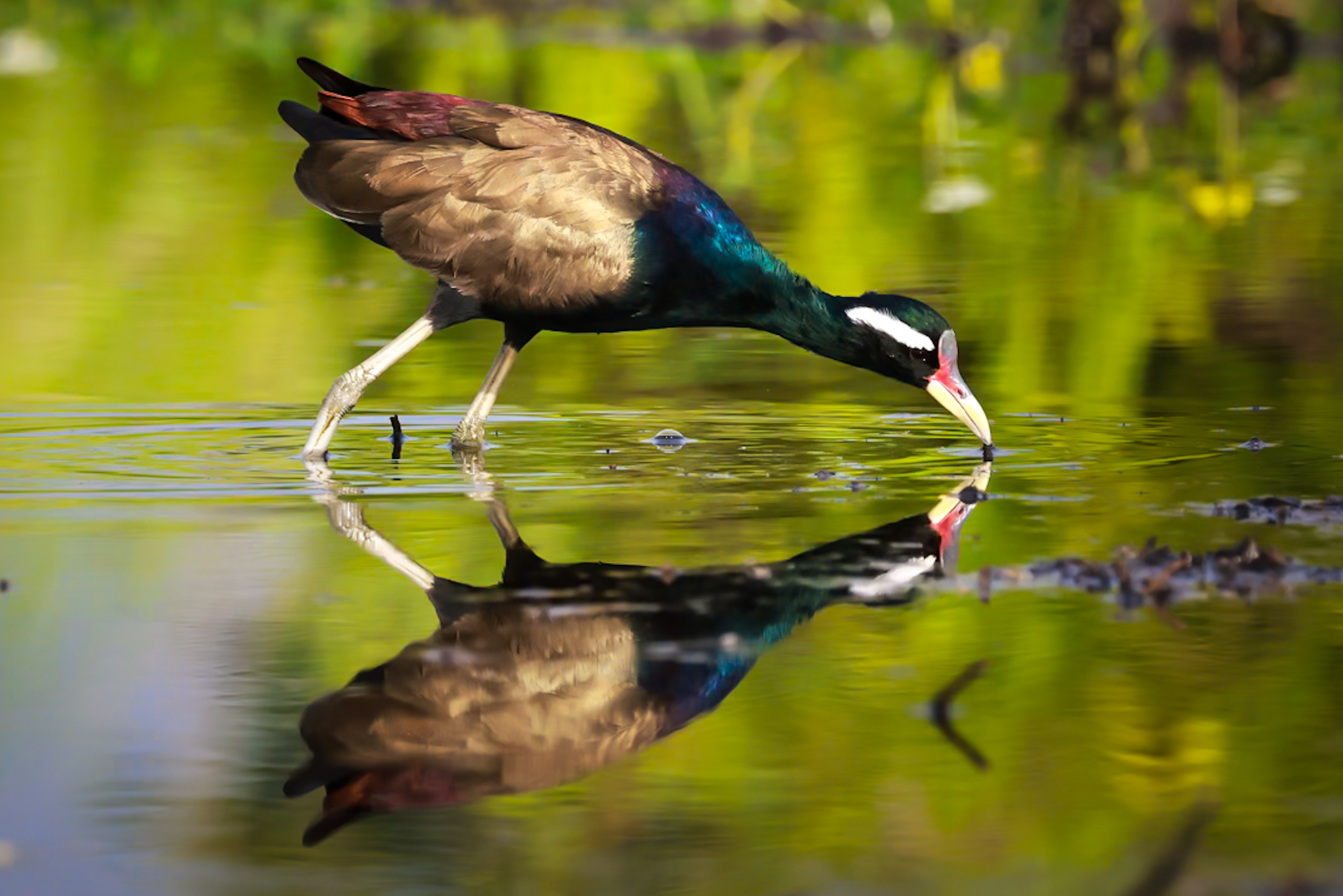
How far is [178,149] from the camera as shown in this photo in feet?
67.7

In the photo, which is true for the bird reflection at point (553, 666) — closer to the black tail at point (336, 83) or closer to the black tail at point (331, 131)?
the black tail at point (331, 131)

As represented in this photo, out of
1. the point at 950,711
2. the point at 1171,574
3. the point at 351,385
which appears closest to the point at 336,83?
the point at 351,385

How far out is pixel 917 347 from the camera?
944 centimetres

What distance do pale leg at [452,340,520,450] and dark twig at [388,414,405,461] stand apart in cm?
20

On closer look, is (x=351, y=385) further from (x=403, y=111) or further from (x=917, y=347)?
(x=917, y=347)

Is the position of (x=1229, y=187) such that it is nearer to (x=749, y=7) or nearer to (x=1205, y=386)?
(x=1205, y=386)

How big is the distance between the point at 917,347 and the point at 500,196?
1.60 metres

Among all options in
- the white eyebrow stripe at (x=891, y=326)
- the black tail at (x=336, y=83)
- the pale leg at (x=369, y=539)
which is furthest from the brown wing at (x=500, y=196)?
the pale leg at (x=369, y=539)

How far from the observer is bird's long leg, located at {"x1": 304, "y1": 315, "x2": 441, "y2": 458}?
9398 millimetres

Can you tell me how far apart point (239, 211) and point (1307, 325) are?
24.8 ft

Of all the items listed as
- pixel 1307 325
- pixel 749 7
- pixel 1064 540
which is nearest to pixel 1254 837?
pixel 1064 540

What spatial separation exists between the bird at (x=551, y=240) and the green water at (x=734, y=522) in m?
0.43

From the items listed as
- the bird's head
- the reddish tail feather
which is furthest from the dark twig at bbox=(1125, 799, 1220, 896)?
the reddish tail feather

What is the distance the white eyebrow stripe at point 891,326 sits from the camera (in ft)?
30.9
